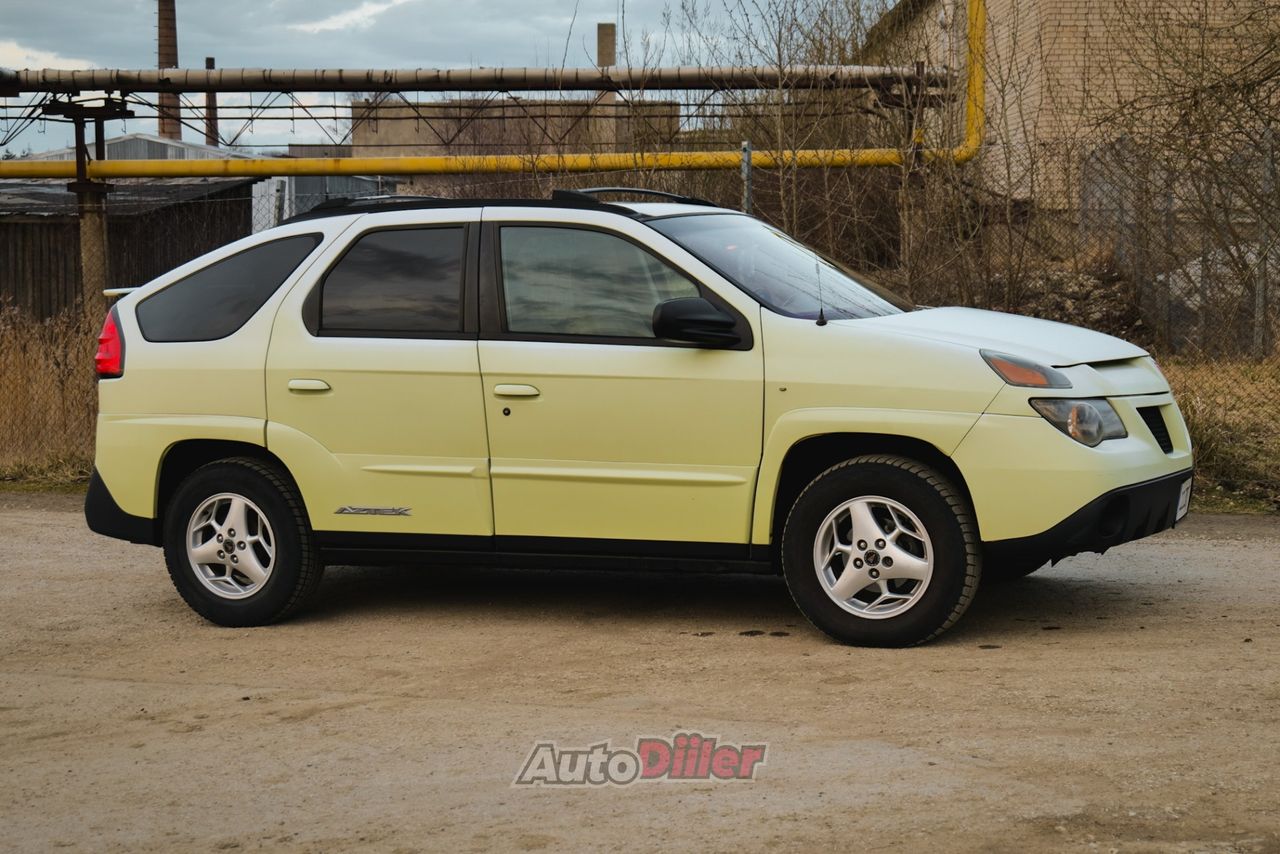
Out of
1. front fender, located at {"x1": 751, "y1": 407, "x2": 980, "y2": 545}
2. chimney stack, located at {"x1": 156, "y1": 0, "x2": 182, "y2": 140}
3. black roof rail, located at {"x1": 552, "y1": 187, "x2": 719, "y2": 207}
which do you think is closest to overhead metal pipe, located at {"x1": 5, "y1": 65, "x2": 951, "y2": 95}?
black roof rail, located at {"x1": 552, "y1": 187, "x2": 719, "y2": 207}

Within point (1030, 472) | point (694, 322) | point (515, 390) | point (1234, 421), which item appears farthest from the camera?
point (1234, 421)

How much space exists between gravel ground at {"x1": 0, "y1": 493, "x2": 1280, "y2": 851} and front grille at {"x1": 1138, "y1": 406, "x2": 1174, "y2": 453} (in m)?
0.76

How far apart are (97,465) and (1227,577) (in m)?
5.44

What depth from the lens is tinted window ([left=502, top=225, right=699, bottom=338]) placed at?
6.63m

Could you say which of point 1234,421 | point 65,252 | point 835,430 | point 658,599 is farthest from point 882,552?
point 65,252

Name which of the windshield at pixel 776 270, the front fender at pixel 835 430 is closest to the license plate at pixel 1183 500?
the front fender at pixel 835 430

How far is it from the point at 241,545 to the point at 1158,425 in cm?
403

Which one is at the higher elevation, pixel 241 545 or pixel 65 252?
pixel 65 252

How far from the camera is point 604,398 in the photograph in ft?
21.5

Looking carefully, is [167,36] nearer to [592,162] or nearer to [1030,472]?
[592,162]

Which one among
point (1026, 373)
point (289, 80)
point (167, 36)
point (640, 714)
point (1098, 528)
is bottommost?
point (640, 714)

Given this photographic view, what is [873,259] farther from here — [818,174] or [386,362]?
[386,362]

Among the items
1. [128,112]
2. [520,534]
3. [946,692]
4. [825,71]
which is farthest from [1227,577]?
[128,112]

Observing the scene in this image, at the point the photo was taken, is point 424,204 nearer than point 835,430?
No
